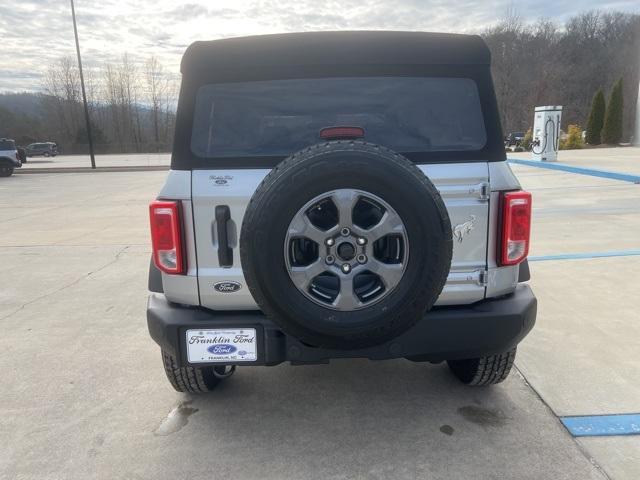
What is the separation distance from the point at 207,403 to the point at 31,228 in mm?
7964

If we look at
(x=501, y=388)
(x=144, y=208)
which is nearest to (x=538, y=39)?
(x=144, y=208)

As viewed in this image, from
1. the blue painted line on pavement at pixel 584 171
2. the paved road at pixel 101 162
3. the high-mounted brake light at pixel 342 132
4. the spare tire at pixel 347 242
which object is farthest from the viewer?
the paved road at pixel 101 162

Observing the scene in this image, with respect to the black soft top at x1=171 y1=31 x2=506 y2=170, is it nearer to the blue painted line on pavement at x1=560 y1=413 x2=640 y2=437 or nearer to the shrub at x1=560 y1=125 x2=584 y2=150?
the blue painted line on pavement at x1=560 y1=413 x2=640 y2=437

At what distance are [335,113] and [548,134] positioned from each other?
729 inches

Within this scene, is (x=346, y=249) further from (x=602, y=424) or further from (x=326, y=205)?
(x=602, y=424)

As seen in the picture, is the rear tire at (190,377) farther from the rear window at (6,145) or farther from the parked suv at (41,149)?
the parked suv at (41,149)

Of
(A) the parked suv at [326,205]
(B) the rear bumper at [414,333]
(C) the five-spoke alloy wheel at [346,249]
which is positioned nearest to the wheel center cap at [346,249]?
(C) the five-spoke alloy wheel at [346,249]

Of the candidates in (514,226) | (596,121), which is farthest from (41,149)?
(514,226)

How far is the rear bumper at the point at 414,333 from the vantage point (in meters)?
2.29

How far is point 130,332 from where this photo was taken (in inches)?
163

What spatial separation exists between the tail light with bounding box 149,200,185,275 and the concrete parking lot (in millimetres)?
987

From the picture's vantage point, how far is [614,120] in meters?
29.0

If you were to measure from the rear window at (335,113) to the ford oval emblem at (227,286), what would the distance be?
62cm

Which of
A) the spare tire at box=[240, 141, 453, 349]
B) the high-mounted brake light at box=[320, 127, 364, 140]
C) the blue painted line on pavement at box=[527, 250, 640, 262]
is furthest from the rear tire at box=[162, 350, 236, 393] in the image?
the blue painted line on pavement at box=[527, 250, 640, 262]
